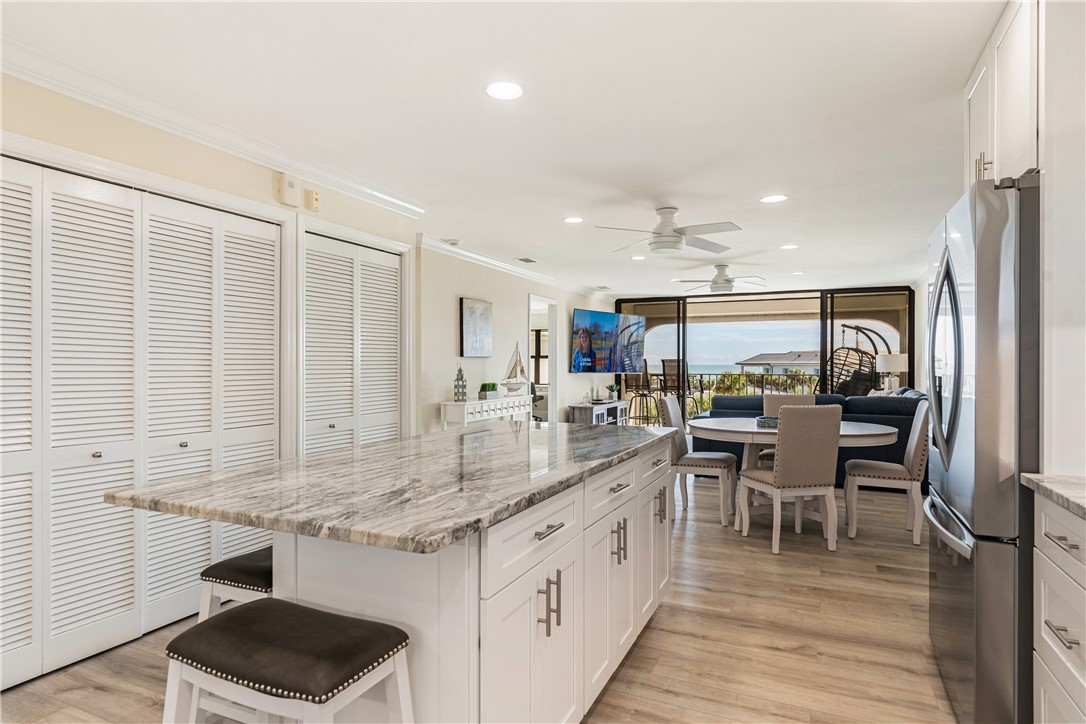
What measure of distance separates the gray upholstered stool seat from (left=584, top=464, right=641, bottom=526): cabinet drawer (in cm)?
104

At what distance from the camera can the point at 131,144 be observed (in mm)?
2699

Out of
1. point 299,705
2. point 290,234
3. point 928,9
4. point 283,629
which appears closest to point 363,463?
point 283,629

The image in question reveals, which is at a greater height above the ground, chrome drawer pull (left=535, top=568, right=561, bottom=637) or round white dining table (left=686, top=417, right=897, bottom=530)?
round white dining table (left=686, top=417, right=897, bottom=530)

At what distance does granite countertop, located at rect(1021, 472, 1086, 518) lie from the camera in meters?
1.39

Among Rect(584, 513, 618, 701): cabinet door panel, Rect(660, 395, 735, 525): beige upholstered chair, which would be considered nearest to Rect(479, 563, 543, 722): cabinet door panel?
Rect(584, 513, 618, 701): cabinet door panel

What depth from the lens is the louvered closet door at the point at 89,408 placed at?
8.01 feet

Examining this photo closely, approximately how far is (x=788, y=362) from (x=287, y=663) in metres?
10.3

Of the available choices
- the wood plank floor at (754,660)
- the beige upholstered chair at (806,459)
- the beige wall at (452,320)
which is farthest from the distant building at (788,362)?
the wood plank floor at (754,660)

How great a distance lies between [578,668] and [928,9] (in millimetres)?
2406

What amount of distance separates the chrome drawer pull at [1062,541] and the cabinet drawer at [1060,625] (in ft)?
0.21

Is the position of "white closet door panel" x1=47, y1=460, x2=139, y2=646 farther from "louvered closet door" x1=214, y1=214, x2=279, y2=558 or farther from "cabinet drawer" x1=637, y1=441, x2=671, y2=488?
"cabinet drawer" x1=637, y1=441, x2=671, y2=488

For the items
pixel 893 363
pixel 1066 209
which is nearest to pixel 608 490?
pixel 1066 209

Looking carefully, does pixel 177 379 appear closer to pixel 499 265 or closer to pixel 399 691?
pixel 399 691

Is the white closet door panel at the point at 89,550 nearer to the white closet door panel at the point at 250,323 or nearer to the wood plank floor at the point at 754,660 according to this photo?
the wood plank floor at the point at 754,660
